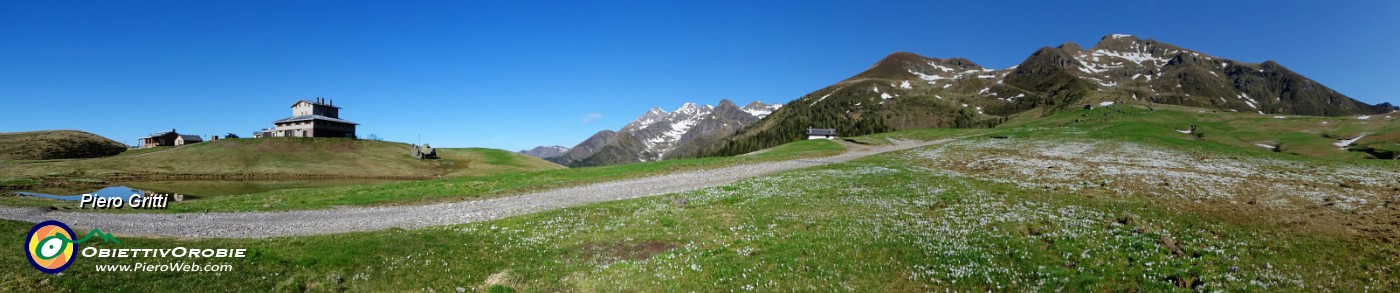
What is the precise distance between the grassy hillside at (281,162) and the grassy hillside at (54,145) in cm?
927

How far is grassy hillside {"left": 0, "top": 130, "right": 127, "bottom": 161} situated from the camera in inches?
2953

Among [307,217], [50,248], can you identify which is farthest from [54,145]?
[50,248]

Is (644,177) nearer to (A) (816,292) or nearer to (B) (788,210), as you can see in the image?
(B) (788,210)

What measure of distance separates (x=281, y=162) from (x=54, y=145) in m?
40.6

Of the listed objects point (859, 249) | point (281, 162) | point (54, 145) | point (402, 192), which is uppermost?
point (54, 145)

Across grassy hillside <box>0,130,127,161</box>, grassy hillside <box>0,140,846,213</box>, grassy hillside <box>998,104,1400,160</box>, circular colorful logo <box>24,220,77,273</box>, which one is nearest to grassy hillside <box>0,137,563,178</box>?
grassy hillside <box>0,130,127,161</box>

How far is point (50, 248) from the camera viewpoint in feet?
50.4

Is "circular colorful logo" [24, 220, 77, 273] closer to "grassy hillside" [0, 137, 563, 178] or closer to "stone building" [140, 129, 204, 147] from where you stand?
"grassy hillside" [0, 137, 563, 178]

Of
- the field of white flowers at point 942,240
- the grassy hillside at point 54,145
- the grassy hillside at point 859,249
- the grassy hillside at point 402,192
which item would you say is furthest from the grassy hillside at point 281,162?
the field of white flowers at point 942,240

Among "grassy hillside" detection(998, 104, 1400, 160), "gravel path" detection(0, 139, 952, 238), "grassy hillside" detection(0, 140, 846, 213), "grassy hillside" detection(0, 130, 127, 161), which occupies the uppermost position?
"grassy hillside" detection(0, 130, 127, 161)

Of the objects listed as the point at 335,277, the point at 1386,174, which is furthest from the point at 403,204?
the point at 1386,174

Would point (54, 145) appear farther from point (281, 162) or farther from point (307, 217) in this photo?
point (307, 217)

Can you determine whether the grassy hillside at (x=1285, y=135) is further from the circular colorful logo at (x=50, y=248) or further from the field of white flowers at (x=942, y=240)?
the circular colorful logo at (x=50, y=248)

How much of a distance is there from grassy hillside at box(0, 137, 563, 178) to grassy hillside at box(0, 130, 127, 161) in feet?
30.4
